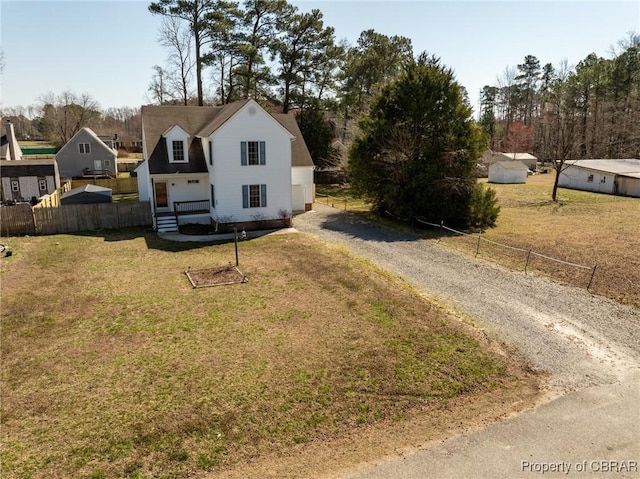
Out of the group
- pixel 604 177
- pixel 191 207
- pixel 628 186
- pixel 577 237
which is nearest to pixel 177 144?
pixel 191 207

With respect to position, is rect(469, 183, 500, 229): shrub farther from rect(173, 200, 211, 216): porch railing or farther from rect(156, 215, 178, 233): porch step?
rect(156, 215, 178, 233): porch step

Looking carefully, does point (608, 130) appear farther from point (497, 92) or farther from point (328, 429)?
point (328, 429)

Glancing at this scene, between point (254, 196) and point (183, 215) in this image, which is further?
point (183, 215)

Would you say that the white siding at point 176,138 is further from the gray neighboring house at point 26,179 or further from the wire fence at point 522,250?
the gray neighboring house at point 26,179

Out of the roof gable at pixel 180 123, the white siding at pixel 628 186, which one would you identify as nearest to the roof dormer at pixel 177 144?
the roof gable at pixel 180 123

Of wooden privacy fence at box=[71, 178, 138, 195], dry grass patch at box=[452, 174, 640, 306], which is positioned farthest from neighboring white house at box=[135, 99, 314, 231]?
wooden privacy fence at box=[71, 178, 138, 195]

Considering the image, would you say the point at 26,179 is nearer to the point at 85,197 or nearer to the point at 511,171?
the point at 85,197

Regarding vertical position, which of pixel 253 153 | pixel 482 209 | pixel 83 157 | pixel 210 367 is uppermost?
pixel 83 157
